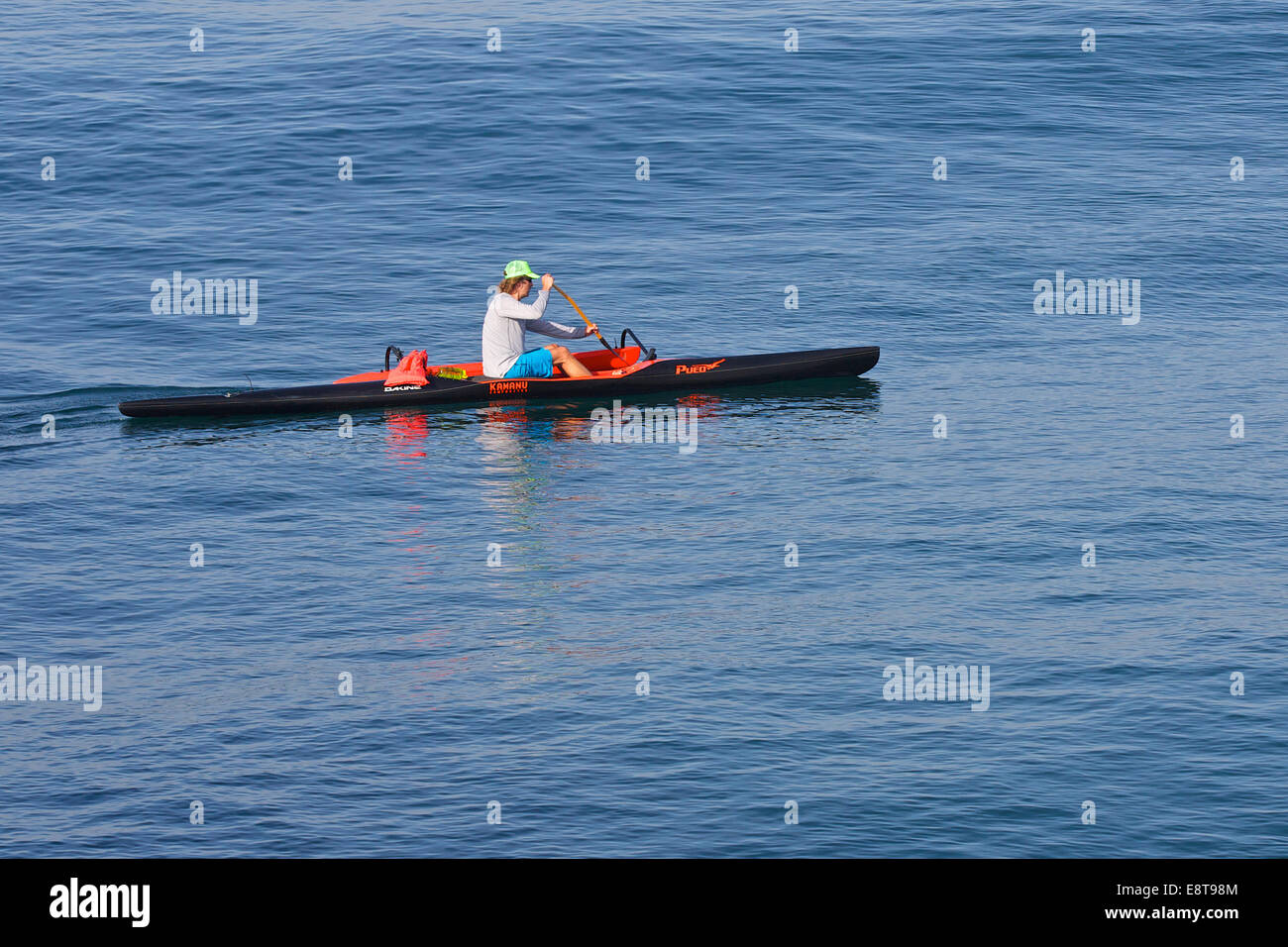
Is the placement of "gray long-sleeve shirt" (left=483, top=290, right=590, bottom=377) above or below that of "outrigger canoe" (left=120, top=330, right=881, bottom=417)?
above

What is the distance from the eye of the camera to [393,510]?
17.9m

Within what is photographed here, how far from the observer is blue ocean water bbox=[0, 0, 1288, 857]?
1215cm

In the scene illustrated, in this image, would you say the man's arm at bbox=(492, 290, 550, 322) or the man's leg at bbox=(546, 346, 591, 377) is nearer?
the man's arm at bbox=(492, 290, 550, 322)

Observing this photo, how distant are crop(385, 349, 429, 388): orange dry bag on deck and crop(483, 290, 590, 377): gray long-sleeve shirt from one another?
767 mm

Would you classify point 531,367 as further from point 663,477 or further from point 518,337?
point 663,477

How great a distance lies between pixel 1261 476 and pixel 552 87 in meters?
23.9

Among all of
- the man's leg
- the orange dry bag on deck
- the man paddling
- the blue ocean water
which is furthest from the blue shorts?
the orange dry bag on deck

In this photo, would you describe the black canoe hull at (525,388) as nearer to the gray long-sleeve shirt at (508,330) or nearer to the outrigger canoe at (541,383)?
the outrigger canoe at (541,383)

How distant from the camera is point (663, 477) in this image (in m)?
18.9

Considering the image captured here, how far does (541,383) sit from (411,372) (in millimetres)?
1598

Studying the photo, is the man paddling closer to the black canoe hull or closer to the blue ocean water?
the black canoe hull

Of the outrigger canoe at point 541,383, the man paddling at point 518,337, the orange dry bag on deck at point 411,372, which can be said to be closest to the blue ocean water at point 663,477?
the outrigger canoe at point 541,383
